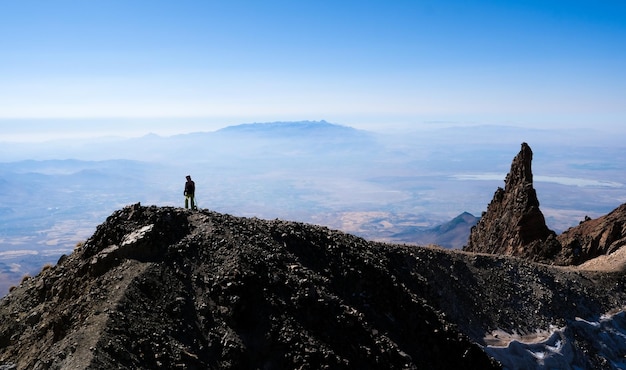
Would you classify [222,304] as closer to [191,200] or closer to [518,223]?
[191,200]

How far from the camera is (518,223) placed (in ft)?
159

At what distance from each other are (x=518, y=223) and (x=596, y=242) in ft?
19.8

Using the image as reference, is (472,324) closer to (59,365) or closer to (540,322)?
(540,322)

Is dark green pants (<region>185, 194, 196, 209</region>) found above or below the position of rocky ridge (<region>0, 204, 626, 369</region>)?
above

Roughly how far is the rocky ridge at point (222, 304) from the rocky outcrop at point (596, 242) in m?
23.0

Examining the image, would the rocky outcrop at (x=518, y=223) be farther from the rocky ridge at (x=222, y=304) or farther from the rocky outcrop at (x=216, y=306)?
the rocky outcrop at (x=216, y=306)

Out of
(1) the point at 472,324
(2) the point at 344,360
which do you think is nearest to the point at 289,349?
(2) the point at 344,360

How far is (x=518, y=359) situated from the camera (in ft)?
90.8

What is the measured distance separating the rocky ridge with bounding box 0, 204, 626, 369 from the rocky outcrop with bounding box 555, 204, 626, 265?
75.3 feet

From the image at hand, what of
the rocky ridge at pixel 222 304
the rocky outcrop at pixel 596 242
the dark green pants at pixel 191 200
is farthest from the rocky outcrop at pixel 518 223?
the dark green pants at pixel 191 200

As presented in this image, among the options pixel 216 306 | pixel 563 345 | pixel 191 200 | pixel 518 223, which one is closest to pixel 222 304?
pixel 216 306

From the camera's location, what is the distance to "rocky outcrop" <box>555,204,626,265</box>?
44281 mm

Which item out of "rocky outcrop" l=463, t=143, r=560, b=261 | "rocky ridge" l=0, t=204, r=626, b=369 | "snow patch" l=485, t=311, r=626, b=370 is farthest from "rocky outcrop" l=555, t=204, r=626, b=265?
"rocky ridge" l=0, t=204, r=626, b=369

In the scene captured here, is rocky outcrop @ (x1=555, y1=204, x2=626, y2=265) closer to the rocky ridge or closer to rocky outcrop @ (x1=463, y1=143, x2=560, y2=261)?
rocky outcrop @ (x1=463, y1=143, x2=560, y2=261)
